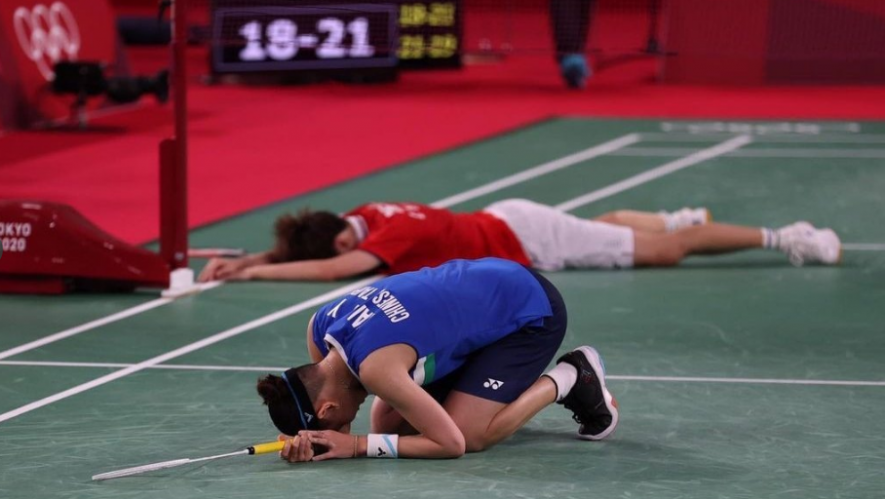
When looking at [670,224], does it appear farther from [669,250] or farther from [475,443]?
[475,443]

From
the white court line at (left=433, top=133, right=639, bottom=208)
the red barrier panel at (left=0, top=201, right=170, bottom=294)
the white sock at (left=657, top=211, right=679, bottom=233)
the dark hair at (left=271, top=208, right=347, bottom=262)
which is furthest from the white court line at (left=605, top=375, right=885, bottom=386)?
the white court line at (left=433, top=133, right=639, bottom=208)

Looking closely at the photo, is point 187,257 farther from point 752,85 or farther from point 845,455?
point 752,85

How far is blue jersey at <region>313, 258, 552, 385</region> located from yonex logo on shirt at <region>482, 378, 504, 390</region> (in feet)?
0.47

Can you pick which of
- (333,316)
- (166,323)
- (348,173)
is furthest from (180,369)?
(348,173)

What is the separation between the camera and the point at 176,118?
951 cm

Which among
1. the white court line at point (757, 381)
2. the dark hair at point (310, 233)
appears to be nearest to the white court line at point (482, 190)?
the dark hair at point (310, 233)

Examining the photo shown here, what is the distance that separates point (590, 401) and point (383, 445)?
885 mm

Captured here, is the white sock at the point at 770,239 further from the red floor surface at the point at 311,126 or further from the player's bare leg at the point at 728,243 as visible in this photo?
the red floor surface at the point at 311,126

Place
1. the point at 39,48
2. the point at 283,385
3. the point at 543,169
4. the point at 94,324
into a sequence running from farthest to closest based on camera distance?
the point at 39,48 < the point at 543,169 < the point at 94,324 < the point at 283,385

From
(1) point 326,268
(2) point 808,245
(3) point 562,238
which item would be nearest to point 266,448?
(1) point 326,268

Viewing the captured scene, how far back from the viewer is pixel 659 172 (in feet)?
45.5

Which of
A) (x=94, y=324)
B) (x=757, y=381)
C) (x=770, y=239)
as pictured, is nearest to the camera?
(x=757, y=381)

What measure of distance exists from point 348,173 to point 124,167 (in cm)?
200

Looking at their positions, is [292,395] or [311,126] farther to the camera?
[311,126]
